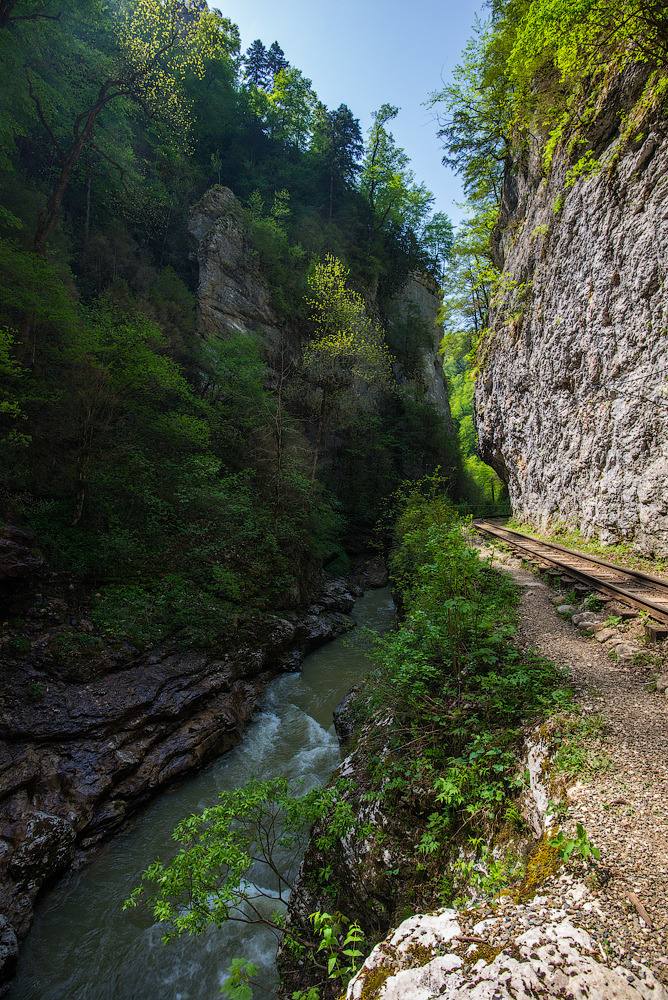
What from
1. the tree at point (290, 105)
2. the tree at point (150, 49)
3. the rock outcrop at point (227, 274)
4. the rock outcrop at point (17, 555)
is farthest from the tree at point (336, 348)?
the tree at point (290, 105)

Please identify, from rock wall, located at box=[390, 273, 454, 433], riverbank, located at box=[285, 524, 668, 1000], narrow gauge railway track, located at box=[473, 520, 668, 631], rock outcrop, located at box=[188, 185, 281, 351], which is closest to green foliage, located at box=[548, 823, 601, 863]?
riverbank, located at box=[285, 524, 668, 1000]

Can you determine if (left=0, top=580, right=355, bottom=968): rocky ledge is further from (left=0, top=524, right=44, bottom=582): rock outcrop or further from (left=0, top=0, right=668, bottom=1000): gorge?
(left=0, top=524, right=44, bottom=582): rock outcrop

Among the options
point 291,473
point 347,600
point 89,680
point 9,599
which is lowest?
point 347,600

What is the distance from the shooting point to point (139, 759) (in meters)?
6.30

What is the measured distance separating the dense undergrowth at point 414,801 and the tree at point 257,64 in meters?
40.7

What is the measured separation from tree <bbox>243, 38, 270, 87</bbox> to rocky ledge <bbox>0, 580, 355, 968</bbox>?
1600 inches

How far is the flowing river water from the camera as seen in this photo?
4184 mm

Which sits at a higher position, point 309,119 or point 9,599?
point 309,119

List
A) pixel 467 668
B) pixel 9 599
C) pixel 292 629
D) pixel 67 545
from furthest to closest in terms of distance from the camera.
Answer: pixel 292 629, pixel 67 545, pixel 9 599, pixel 467 668

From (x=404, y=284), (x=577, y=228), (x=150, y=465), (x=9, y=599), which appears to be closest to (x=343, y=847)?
(x=9, y=599)

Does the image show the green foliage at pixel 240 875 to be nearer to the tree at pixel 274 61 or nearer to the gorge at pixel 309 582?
the gorge at pixel 309 582

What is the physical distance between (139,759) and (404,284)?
109 feet

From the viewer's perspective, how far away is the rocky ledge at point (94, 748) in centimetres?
481

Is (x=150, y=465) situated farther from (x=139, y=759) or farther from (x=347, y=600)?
(x=347, y=600)
